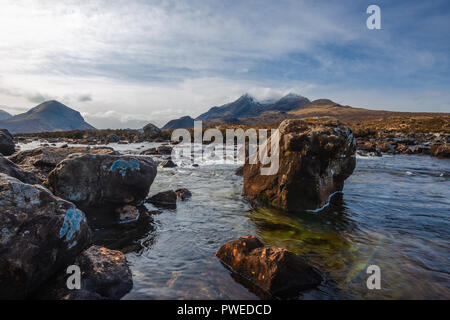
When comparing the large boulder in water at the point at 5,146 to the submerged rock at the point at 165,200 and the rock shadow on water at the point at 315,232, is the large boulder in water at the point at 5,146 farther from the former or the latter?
the rock shadow on water at the point at 315,232

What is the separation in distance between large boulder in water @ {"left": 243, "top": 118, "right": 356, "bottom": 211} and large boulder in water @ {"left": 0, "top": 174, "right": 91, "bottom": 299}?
6.77m

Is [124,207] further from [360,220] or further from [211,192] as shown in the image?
[360,220]

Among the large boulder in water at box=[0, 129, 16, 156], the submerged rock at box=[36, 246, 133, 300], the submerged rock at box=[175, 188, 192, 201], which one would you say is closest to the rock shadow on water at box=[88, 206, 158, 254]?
the submerged rock at box=[36, 246, 133, 300]

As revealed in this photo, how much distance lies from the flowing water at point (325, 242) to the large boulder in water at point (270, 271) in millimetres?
186

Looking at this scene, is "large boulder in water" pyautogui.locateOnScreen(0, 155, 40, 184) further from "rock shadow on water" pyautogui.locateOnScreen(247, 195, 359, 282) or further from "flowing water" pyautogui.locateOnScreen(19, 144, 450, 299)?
"rock shadow on water" pyautogui.locateOnScreen(247, 195, 359, 282)

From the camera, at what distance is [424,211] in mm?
9148

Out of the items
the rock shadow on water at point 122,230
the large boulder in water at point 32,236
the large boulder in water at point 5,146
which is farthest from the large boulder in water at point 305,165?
the large boulder in water at point 5,146

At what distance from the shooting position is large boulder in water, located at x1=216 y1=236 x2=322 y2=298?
445 cm

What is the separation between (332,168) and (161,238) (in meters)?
6.95

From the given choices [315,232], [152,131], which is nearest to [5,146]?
[315,232]

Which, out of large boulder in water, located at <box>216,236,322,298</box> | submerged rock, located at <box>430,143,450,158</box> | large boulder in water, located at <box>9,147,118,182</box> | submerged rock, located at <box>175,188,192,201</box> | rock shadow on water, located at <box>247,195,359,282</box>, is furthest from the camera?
submerged rock, located at <box>430,143,450,158</box>

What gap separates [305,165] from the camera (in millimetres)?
8984

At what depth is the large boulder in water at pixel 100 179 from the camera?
7824mm

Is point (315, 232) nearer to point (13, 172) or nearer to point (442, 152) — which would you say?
point (13, 172)
